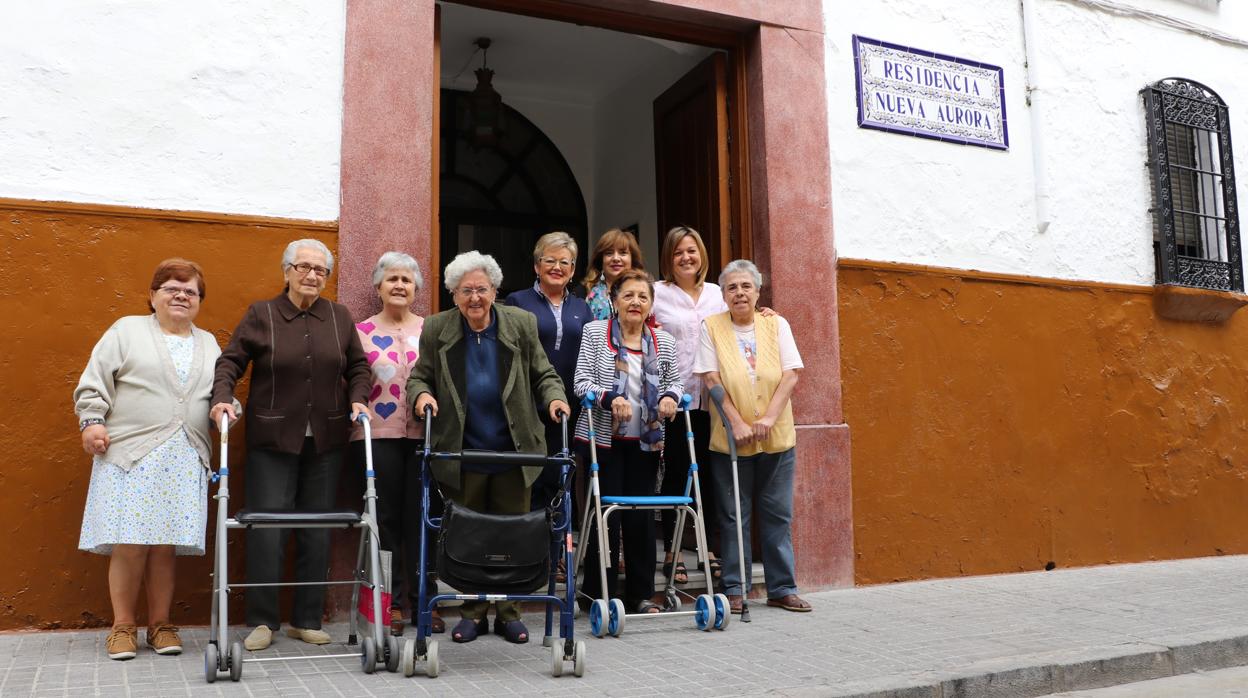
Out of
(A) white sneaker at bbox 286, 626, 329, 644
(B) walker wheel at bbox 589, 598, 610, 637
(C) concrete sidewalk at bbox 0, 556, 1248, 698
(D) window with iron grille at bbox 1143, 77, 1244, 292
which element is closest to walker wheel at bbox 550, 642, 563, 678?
(C) concrete sidewalk at bbox 0, 556, 1248, 698

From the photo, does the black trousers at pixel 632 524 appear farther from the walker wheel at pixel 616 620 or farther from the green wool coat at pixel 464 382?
the green wool coat at pixel 464 382

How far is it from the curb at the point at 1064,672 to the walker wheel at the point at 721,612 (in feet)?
3.66

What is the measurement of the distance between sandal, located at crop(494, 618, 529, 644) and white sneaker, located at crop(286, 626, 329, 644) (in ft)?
2.70

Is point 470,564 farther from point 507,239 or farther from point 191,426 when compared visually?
point 507,239

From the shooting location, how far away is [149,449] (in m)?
4.53

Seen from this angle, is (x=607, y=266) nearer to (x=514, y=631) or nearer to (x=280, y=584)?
(x=514, y=631)

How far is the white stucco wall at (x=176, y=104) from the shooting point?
16.8ft

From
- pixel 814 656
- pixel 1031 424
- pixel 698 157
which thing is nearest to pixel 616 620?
pixel 814 656

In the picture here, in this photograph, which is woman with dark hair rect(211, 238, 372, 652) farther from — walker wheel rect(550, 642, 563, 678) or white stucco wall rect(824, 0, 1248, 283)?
white stucco wall rect(824, 0, 1248, 283)

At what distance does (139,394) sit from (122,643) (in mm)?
1078

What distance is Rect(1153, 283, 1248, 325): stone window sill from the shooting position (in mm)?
8109

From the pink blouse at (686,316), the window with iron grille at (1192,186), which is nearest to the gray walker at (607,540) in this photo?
the pink blouse at (686,316)

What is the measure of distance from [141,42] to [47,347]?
5.41 ft

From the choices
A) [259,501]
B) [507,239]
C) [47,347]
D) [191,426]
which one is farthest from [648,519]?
[507,239]
